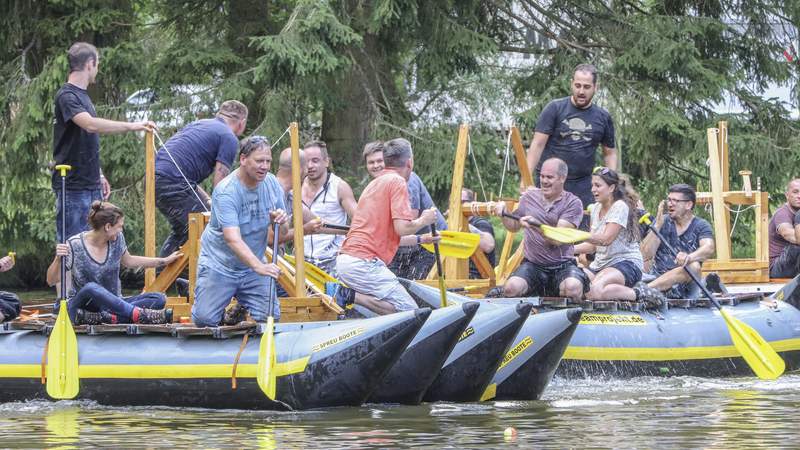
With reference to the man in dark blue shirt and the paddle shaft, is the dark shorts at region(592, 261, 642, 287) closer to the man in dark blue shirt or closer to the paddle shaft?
the paddle shaft

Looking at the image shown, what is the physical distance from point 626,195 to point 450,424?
327cm

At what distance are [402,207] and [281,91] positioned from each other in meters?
7.67

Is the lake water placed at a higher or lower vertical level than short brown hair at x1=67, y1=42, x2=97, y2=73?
lower

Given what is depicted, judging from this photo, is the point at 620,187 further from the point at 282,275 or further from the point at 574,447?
the point at 574,447

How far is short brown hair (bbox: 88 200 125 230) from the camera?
387 inches

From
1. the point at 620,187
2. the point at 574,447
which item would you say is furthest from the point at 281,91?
the point at 574,447

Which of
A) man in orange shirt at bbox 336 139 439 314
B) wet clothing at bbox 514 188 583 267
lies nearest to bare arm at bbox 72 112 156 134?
man in orange shirt at bbox 336 139 439 314

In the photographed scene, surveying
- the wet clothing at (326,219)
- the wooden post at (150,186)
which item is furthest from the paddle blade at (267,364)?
the wet clothing at (326,219)

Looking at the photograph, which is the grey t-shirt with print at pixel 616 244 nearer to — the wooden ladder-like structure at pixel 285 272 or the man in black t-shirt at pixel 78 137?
the wooden ladder-like structure at pixel 285 272

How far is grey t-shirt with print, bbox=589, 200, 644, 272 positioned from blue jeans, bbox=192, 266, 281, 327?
9.26 ft

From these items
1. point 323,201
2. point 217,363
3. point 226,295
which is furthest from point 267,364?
point 323,201

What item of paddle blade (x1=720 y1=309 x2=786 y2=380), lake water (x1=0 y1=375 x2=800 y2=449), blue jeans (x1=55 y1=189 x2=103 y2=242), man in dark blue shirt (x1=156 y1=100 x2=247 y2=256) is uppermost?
man in dark blue shirt (x1=156 y1=100 x2=247 y2=256)

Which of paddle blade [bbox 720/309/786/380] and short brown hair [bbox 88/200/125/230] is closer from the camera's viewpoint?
short brown hair [bbox 88/200/125/230]

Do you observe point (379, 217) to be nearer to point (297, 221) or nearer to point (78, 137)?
point (297, 221)
